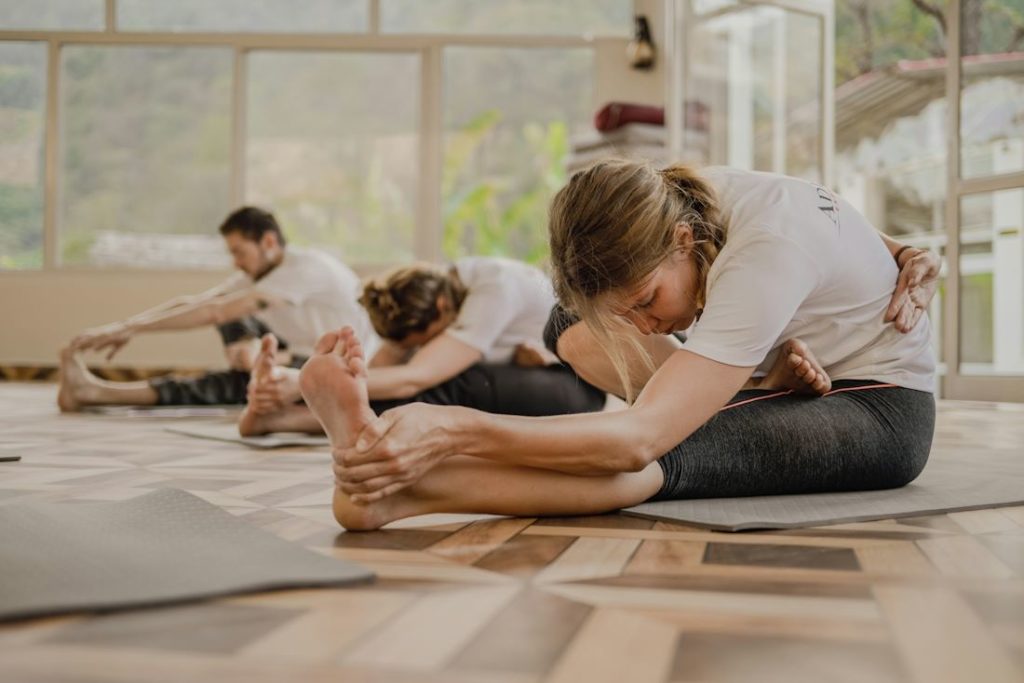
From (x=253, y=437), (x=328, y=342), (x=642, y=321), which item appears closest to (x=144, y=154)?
(x=253, y=437)

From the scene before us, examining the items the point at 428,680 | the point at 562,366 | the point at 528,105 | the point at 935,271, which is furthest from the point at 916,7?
the point at 428,680

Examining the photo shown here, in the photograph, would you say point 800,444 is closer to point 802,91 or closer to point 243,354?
point 243,354

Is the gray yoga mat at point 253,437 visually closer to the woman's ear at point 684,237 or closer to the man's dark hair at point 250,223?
the man's dark hair at point 250,223

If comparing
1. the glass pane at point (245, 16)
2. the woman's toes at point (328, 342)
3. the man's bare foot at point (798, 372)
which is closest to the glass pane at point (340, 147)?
the glass pane at point (245, 16)

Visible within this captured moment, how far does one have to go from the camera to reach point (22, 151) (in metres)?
6.68

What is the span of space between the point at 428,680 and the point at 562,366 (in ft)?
6.78

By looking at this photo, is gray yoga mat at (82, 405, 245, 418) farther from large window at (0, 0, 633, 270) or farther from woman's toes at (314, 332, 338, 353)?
woman's toes at (314, 332, 338, 353)

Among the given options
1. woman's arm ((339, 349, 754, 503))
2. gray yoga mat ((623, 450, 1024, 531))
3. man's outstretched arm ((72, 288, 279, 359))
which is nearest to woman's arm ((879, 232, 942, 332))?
gray yoga mat ((623, 450, 1024, 531))

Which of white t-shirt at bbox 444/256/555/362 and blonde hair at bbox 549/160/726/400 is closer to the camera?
blonde hair at bbox 549/160/726/400

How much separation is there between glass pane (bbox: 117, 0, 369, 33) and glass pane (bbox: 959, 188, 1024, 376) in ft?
12.3

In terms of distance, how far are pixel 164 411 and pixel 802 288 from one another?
3.11 metres

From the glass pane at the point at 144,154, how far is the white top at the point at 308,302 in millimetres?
2538

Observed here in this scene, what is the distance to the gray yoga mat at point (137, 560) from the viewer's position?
3.14 ft

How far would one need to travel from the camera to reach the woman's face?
55.4 inches
